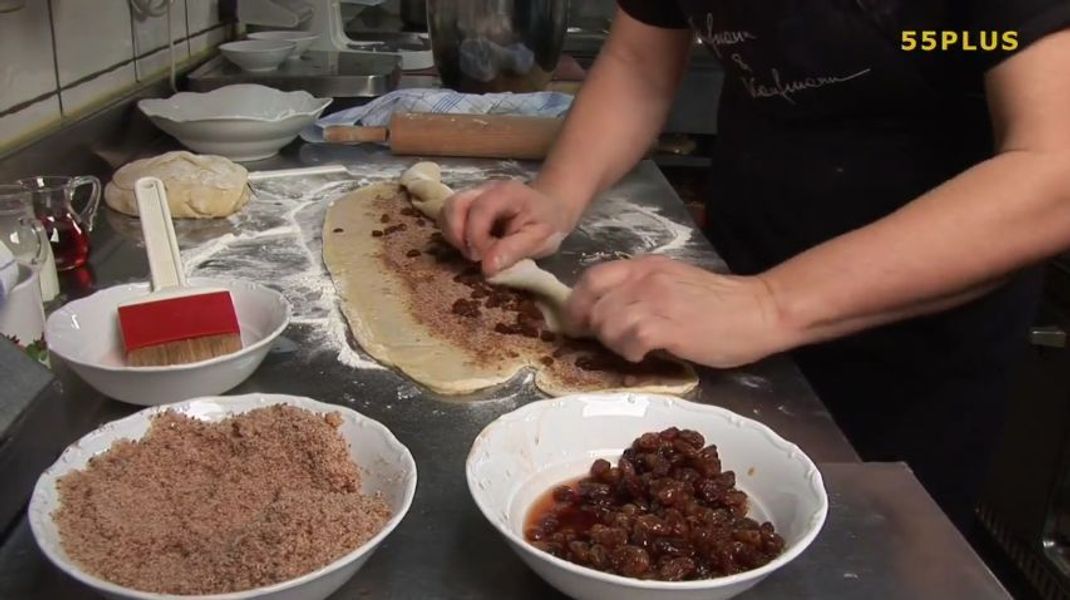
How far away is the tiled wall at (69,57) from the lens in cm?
140

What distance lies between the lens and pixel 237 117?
1.75m

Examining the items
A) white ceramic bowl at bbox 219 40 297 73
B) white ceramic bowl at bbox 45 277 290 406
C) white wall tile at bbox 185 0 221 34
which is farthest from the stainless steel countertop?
white wall tile at bbox 185 0 221 34

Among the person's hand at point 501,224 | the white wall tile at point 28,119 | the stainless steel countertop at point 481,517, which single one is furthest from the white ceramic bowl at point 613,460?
the white wall tile at point 28,119

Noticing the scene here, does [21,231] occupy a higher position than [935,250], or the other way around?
[935,250]

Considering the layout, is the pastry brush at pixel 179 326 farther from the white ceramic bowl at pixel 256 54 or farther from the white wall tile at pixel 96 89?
the white ceramic bowl at pixel 256 54

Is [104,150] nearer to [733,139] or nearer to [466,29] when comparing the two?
[466,29]

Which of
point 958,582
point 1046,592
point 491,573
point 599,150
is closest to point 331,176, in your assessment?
point 599,150

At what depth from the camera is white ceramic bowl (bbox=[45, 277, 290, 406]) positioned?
2.95ft

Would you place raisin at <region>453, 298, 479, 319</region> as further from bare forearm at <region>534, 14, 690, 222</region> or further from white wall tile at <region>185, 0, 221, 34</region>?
white wall tile at <region>185, 0, 221, 34</region>

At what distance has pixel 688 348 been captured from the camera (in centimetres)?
97

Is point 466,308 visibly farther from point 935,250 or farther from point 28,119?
point 28,119

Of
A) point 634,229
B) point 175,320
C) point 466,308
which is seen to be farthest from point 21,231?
point 634,229

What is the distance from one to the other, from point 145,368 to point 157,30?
136 centimetres

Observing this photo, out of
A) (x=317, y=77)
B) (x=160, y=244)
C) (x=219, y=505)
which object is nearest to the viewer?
(x=219, y=505)
